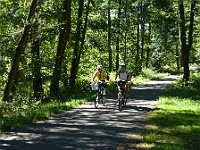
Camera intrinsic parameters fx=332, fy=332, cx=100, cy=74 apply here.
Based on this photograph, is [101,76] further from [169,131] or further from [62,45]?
[62,45]

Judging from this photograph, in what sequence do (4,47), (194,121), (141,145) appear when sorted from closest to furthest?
(141,145) < (194,121) < (4,47)

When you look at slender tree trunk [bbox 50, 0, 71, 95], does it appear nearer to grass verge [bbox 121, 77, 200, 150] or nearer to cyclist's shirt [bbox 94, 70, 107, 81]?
cyclist's shirt [bbox 94, 70, 107, 81]

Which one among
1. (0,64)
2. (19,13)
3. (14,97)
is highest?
(19,13)

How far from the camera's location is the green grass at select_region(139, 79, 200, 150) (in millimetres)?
8220

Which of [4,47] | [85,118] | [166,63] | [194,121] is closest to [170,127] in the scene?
[194,121]

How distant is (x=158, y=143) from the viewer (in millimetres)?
8312

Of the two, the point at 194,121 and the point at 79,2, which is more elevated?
the point at 79,2

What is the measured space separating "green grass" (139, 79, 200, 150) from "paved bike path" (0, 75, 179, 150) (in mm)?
589

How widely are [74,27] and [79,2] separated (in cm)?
246

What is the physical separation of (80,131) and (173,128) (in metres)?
2.91

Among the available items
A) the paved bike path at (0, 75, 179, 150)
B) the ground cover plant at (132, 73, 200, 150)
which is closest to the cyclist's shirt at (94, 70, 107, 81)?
the paved bike path at (0, 75, 179, 150)

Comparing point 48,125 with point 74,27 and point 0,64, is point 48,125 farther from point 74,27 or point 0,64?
point 74,27

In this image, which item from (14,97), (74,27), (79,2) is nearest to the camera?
(14,97)

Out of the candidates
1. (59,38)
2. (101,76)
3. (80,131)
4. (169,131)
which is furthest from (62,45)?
(169,131)
